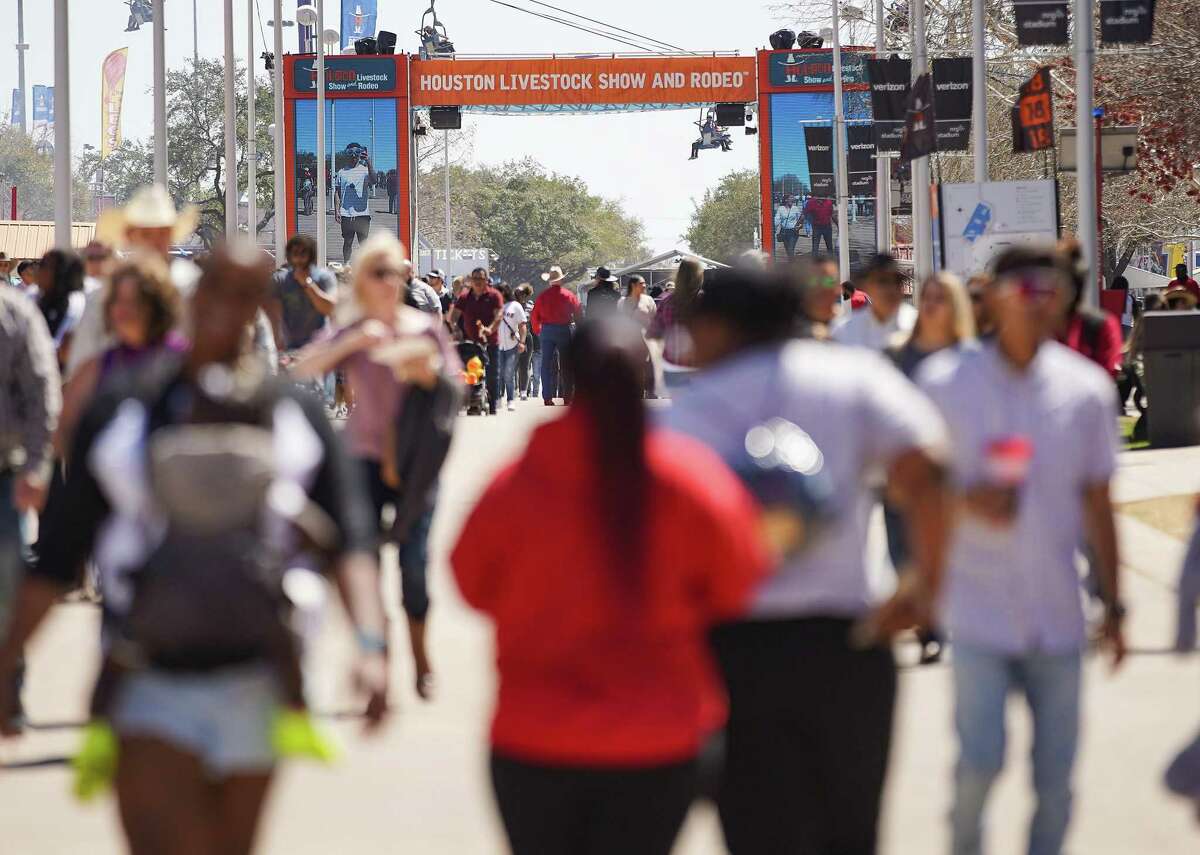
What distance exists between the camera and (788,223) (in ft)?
209

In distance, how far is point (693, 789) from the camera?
382cm

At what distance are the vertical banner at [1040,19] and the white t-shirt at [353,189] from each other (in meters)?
44.1

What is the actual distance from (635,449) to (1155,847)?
322 cm

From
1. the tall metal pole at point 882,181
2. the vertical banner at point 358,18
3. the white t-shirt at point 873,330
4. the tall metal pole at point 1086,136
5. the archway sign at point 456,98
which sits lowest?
the white t-shirt at point 873,330

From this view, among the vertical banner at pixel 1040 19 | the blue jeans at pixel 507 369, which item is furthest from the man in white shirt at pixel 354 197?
the vertical banner at pixel 1040 19

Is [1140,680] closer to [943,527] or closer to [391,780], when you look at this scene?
[391,780]

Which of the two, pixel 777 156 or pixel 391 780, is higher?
pixel 777 156

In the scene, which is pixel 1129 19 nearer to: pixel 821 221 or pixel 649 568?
pixel 649 568

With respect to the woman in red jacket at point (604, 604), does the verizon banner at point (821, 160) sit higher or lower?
higher

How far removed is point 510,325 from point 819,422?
2435cm

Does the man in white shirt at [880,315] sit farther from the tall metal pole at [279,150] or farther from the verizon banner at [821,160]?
the verizon banner at [821,160]

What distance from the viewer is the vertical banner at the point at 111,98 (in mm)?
124000

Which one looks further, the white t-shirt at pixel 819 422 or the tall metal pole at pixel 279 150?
the tall metal pole at pixel 279 150

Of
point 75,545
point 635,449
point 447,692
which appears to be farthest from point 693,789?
point 447,692
